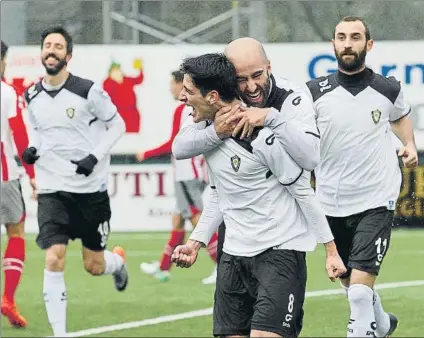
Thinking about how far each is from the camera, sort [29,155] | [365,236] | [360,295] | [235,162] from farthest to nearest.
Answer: [29,155], [365,236], [360,295], [235,162]

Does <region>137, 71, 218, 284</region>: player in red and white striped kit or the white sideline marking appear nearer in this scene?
the white sideline marking

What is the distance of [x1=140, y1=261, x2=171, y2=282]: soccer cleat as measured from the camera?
36.4 feet

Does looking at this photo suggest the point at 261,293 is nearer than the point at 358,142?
Yes

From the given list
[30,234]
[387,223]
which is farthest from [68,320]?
[30,234]

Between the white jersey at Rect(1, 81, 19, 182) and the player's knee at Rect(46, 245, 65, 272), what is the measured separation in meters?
1.05

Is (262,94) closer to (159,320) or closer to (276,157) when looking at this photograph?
(276,157)

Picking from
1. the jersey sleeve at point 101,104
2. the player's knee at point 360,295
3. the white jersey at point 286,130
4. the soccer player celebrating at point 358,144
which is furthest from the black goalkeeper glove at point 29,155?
the white jersey at point 286,130

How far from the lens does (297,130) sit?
5.31 metres

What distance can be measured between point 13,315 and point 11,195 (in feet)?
2.65

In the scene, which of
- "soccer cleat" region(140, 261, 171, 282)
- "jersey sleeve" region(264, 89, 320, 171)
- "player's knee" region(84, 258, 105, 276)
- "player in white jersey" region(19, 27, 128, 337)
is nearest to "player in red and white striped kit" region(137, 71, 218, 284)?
"soccer cleat" region(140, 261, 171, 282)

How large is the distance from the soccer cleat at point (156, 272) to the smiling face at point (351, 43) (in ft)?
13.7

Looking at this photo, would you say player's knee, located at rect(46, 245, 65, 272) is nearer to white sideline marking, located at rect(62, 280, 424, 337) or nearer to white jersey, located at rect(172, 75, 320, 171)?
white sideline marking, located at rect(62, 280, 424, 337)

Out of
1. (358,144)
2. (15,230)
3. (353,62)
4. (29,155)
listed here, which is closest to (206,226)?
(358,144)

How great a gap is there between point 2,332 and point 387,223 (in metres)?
2.94
